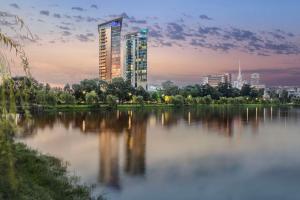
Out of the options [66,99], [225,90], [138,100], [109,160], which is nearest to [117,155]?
[109,160]

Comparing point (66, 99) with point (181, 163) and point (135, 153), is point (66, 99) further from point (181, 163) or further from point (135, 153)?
point (181, 163)

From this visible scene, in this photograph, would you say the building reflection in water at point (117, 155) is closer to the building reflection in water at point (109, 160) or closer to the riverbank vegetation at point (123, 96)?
the building reflection in water at point (109, 160)

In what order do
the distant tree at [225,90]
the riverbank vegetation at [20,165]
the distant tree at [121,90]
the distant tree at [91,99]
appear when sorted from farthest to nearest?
the distant tree at [225,90] < the distant tree at [121,90] < the distant tree at [91,99] < the riverbank vegetation at [20,165]

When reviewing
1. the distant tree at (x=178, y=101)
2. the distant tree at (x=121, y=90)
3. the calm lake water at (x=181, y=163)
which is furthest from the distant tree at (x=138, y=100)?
the calm lake water at (x=181, y=163)

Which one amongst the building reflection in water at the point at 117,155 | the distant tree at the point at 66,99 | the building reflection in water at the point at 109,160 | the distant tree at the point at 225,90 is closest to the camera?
the building reflection in water at the point at 109,160

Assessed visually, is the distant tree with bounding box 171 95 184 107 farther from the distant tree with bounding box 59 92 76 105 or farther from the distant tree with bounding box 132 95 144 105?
the distant tree with bounding box 59 92 76 105

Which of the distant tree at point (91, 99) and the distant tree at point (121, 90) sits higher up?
the distant tree at point (121, 90)

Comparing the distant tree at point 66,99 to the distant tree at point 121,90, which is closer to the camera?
the distant tree at point 66,99

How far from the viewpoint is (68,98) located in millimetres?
76375

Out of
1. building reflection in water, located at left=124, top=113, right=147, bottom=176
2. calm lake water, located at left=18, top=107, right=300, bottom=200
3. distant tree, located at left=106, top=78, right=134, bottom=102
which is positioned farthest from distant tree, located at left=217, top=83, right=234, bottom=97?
building reflection in water, located at left=124, top=113, right=147, bottom=176

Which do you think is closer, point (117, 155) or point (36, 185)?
point (36, 185)

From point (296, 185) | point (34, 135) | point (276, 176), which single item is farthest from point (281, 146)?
point (34, 135)

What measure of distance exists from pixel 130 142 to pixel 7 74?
27.4 meters

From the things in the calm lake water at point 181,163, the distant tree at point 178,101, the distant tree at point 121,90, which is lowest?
the calm lake water at point 181,163
